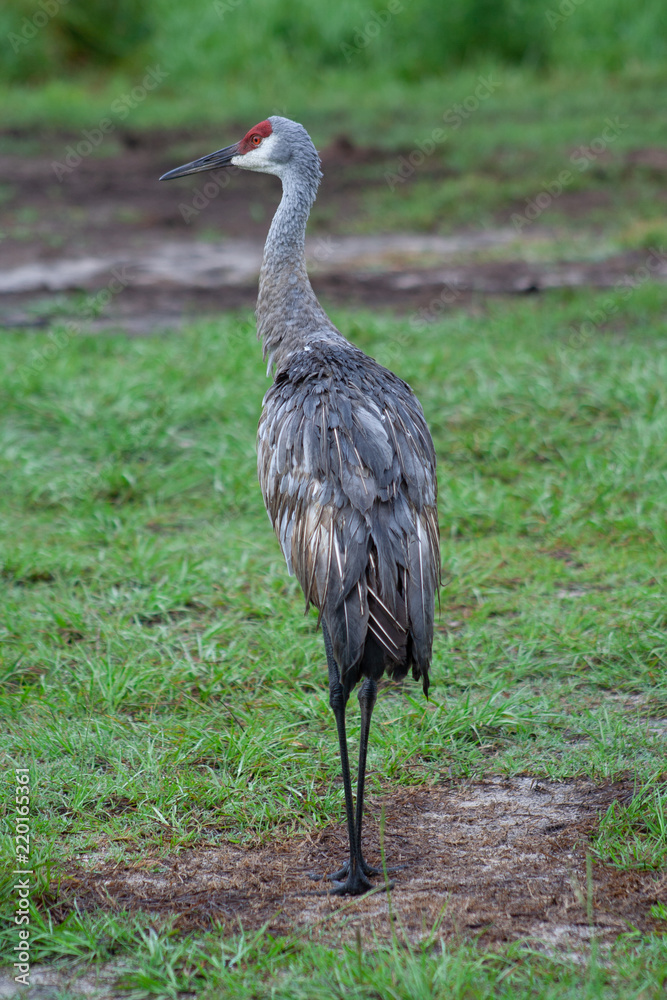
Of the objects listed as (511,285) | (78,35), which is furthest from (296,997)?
(78,35)

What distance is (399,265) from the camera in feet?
30.3

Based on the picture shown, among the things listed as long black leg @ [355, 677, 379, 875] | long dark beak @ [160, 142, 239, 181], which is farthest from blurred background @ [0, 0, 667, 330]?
long black leg @ [355, 677, 379, 875]

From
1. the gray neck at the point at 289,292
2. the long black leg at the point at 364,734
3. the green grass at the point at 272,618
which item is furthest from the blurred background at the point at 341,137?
the long black leg at the point at 364,734

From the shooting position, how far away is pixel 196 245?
10.1 m
